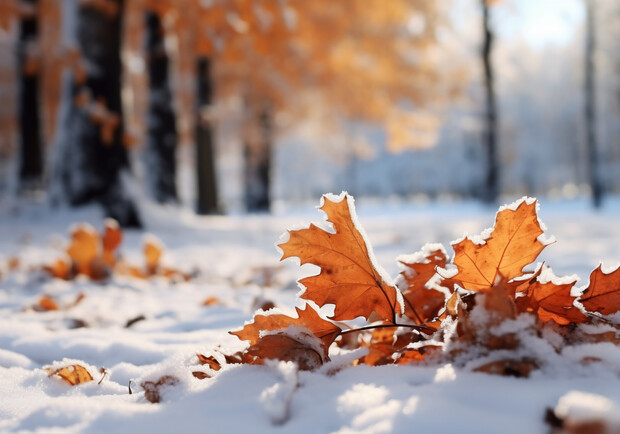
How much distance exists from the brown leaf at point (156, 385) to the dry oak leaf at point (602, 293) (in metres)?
0.75

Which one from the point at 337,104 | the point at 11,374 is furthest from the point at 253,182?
the point at 11,374

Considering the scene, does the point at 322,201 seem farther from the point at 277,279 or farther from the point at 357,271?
the point at 277,279

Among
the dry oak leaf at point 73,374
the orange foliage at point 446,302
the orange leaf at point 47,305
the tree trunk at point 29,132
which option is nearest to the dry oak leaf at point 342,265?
the orange foliage at point 446,302

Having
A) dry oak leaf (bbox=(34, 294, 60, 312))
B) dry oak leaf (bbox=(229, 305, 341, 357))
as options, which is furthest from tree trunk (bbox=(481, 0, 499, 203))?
dry oak leaf (bbox=(229, 305, 341, 357))

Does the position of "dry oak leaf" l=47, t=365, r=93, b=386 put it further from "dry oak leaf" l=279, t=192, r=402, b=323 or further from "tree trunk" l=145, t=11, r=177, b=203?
"tree trunk" l=145, t=11, r=177, b=203

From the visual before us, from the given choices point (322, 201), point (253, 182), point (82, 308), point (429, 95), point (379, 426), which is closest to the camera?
point (379, 426)

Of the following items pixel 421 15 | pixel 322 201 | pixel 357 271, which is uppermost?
pixel 421 15

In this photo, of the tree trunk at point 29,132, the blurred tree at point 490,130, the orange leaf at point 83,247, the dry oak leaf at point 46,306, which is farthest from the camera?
the blurred tree at point 490,130

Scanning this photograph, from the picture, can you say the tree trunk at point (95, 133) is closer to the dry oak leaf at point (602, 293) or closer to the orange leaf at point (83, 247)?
the orange leaf at point (83, 247)

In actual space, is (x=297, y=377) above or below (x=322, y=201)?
below

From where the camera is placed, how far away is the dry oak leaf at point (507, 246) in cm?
92

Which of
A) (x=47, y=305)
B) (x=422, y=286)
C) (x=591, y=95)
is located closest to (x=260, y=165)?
(x=591, y=95)

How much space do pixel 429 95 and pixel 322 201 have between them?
12.5 metres

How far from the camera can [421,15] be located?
11836 millimetres
